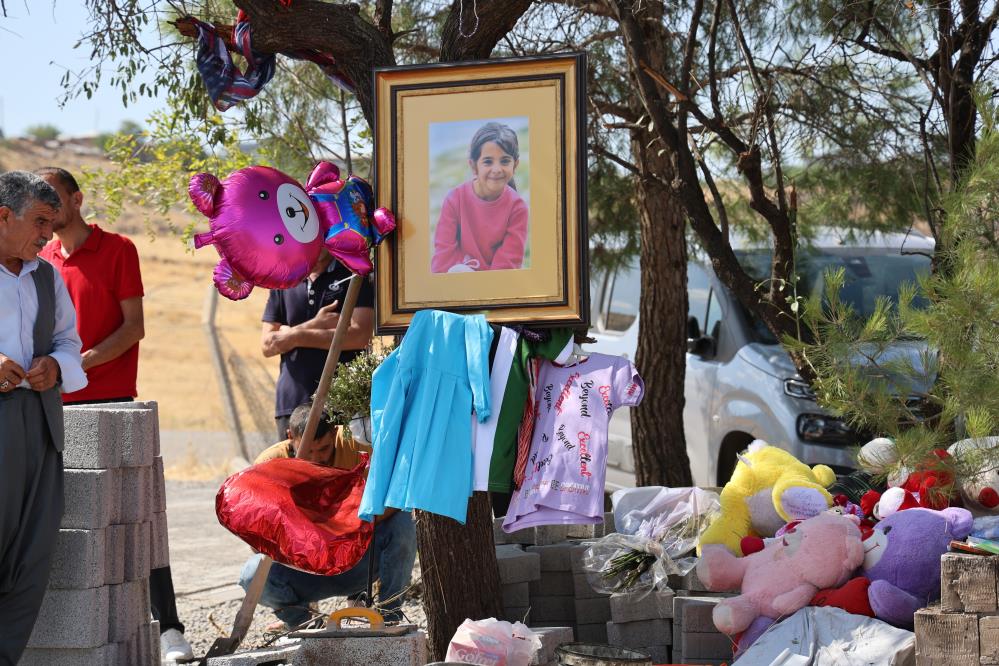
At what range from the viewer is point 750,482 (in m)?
4.79

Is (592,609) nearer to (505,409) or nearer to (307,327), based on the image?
(505,409)

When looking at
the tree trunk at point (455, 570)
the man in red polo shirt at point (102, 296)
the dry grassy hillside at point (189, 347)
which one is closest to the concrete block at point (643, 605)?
the tree trunk at point (455, 570)

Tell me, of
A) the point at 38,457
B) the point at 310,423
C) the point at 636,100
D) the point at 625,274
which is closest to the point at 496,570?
the point at 310,423

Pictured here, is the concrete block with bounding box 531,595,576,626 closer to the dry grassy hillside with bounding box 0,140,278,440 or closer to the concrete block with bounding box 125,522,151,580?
the concrete block with bounding box 125,522,151,580

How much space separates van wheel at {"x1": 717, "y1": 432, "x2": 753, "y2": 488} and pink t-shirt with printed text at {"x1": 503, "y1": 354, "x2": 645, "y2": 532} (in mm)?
3138

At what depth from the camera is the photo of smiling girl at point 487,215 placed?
12.9 ft

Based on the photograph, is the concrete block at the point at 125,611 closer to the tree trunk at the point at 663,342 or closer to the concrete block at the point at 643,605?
the concrete block at the point at 643,605

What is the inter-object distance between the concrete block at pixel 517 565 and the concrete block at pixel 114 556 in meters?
1.43

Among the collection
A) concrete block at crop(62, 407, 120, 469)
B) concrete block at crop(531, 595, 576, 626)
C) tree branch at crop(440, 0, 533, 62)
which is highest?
tree branch at crop(440, 0, 533, 62)

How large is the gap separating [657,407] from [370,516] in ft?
9.47

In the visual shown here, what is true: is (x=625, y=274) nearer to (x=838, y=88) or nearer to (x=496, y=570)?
(x=838, y=88)

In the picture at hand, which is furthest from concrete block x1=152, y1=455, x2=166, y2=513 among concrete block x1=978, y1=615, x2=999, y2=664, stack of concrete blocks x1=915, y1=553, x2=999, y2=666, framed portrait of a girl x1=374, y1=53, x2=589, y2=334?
concrete block x1=978, y1=615, x2=999, y2=664

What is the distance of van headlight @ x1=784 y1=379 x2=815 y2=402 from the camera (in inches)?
242

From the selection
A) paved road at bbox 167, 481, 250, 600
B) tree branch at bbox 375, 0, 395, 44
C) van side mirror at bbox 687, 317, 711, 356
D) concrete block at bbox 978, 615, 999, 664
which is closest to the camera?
concrete block at bbox 978, 615, 999, 664
